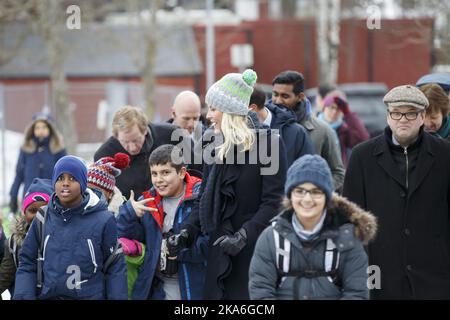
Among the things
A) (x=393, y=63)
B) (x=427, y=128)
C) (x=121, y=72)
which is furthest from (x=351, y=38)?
(x=427, y=128)

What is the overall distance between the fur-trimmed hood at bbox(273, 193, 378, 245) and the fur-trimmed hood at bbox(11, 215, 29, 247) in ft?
6.99

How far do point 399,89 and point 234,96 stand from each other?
1.08 m

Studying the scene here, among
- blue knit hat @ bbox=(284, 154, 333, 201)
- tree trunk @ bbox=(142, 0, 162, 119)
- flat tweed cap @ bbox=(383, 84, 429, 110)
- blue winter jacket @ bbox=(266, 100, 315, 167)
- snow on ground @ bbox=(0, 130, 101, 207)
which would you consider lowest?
snow on ground @ bbox=(0, 130, 101, 207)

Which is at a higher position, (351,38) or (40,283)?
(351,38)

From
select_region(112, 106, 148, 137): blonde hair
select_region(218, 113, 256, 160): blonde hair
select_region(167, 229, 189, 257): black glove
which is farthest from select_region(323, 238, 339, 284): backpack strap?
select_region(112, 106, 148, 137): blonde hair

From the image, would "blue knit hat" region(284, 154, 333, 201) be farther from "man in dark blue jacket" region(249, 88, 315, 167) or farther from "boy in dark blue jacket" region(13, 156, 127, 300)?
"man in dark blue jacket" region(249, 88, 315, 167)

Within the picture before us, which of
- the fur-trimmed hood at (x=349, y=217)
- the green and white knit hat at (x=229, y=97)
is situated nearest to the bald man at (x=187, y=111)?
Result: the green and white knit hat at (x=229, y=97)

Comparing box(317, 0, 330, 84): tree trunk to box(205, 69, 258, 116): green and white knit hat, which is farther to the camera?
box(317, 0, 330, 84): tree trunk

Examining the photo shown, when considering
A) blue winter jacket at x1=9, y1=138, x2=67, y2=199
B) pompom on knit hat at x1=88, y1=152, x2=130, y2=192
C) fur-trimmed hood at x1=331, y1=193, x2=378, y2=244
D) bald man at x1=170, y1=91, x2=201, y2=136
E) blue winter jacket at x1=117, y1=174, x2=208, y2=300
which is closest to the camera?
fur-trimmed hood at x1=331, y1=193, x2=378, y2=244

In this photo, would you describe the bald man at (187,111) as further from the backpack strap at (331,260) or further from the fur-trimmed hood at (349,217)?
the backpack strap at (331,260)

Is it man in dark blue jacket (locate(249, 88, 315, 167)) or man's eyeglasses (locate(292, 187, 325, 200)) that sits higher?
man in dark blue jacket (locate(249, 88, 315, 167))

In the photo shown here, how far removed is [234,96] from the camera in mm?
6312

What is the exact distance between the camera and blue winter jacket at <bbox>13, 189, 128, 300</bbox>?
5.91 m
